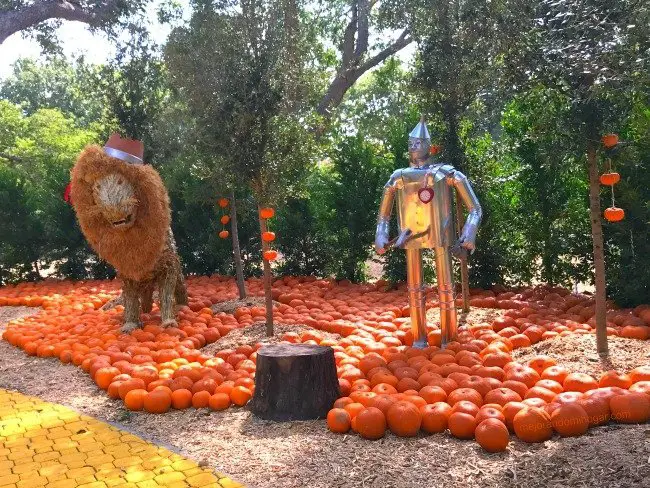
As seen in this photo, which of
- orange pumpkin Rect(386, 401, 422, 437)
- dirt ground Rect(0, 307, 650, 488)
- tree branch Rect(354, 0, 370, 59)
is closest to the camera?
dirt ground Rect(0, 307, 650, 488)

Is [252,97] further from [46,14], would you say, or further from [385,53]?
[385,53]

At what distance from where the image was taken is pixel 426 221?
546cm

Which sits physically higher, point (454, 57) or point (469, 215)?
point (454, 57)

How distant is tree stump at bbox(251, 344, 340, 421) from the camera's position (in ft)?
14.1

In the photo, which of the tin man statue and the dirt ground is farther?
the tin man statue

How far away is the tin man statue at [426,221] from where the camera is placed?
17.7 feet

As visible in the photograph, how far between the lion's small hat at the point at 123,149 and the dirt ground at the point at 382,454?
2947mm

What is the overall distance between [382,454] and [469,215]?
2530mm

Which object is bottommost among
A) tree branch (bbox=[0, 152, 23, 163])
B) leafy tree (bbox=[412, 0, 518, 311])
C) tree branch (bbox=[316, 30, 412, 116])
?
leafy tree (bbox=[412, 0, 518, 311])

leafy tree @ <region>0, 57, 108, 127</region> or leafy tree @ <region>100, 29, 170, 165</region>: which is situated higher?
leafy tree @ <region>0, 57, 108, 127</region>

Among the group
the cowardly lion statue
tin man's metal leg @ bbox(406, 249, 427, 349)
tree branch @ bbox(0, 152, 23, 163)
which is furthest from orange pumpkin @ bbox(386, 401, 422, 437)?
tree branch @ bbox(0, 152, 23, 163)

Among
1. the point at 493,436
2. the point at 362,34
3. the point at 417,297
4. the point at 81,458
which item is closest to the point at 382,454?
the point at 493,436

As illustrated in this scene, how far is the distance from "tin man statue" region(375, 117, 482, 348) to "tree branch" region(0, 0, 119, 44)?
9496mm

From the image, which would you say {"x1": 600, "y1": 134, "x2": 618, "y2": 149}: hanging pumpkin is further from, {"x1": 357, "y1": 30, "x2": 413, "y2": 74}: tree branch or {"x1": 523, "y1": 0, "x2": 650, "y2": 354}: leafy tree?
{"x1": 357, "y1": 30, "x2": 413, "y2": 74}: tree branch
